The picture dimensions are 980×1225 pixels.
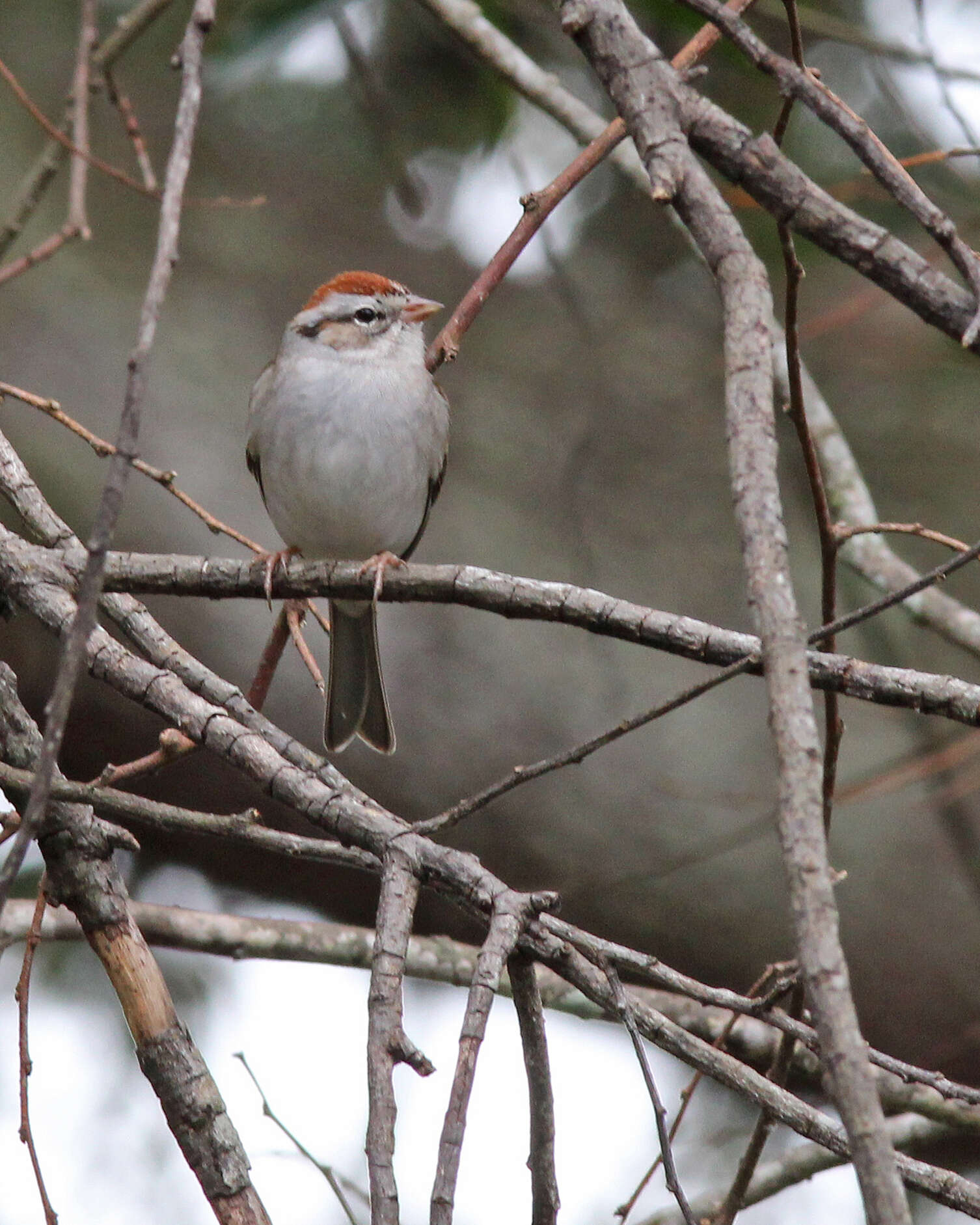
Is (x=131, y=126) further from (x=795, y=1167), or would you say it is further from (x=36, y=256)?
(x=795, y=1167)

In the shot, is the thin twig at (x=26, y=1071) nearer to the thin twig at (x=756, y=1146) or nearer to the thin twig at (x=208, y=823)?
the thin twig at (x=208, y=823)

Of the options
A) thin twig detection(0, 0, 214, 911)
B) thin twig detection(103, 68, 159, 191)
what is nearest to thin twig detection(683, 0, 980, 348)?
thin twig detection(0, 0, 214, 911)

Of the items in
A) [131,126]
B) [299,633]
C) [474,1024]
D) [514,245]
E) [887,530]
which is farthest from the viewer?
[131,126]

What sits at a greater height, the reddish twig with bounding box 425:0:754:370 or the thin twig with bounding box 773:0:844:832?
the reddish twig with bounding box 425:0:754:370

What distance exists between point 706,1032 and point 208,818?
5.37ft

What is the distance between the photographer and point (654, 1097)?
1320 mm

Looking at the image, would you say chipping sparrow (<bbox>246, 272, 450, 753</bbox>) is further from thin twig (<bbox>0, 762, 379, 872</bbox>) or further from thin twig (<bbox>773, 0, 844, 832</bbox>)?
thin twig (<bbox>0, 762, 379, 872</bbox>)

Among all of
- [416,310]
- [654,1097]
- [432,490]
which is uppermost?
[416,310]

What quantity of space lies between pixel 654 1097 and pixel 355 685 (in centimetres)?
221

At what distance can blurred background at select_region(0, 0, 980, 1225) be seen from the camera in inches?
145

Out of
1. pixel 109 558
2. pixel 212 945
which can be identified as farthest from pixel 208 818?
pixel 212 945

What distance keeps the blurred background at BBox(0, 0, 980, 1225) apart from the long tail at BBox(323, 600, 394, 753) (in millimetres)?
280

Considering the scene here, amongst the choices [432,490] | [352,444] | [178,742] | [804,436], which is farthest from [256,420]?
[804,436]

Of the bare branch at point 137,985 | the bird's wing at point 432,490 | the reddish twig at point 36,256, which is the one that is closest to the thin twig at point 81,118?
the reddish twig at point 36,256
